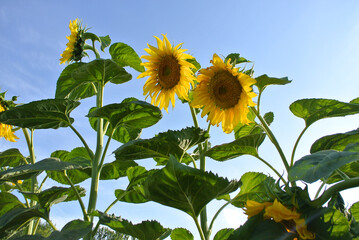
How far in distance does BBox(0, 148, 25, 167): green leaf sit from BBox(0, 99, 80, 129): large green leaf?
0.50 metres

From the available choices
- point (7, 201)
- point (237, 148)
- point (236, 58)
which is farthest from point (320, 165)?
point (7, 201)

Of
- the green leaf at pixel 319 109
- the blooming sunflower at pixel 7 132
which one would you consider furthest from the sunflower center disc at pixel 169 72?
the blooming sunflower at pixel 7 132

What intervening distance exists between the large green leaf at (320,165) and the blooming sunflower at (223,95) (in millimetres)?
633

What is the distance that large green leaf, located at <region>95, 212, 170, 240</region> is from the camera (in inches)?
50.9

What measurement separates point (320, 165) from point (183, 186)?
44 centimetres

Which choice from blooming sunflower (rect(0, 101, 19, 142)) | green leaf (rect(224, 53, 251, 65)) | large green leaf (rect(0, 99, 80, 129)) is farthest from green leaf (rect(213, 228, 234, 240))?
blooming sunflower (rect(0, 101, 19, 142))

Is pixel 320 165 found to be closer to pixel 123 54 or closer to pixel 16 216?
pixel 16 216

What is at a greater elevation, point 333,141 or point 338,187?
point 333,141

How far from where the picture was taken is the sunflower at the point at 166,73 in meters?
1.71

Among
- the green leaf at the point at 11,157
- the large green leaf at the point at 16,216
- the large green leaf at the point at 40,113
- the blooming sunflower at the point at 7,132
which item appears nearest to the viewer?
the large green leaf at the point at 16,216

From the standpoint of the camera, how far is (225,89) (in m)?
1.55

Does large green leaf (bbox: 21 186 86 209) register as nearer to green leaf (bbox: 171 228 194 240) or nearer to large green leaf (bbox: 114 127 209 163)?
large green leaf (bbox: 114 127 209 163)

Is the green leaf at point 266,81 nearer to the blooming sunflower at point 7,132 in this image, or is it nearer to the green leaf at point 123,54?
the green leaf at point 123,54

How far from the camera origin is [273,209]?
86cm
